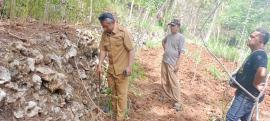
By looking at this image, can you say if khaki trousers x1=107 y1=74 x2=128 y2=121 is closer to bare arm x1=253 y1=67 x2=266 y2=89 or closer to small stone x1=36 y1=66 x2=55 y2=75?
small stone x1=36 y1=66 x2=55 y2=75

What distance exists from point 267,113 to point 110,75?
430cm

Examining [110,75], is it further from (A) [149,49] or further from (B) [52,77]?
(A) [149,49]

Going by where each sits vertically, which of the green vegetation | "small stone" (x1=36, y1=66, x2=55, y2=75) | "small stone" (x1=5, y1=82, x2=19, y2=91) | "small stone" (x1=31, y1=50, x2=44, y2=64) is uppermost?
"small stone" (x1=31, y1=50, x2=44, y2=64)

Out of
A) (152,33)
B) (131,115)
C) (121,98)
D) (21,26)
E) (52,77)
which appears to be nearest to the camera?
(52,77)

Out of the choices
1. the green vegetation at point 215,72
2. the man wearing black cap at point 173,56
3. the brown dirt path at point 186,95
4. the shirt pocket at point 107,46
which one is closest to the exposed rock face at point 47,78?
the shirt pocket at point 107,46

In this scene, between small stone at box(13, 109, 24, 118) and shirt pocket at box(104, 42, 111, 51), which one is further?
shirt pocket at box(104, 42, 111, 51)

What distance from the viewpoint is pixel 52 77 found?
438cm

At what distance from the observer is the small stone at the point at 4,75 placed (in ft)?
12.1

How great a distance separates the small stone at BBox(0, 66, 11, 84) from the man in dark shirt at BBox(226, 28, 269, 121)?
2450mm

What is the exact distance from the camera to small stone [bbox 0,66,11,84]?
3.69 meters

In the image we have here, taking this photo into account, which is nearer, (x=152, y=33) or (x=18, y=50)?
(x=18, y=50)

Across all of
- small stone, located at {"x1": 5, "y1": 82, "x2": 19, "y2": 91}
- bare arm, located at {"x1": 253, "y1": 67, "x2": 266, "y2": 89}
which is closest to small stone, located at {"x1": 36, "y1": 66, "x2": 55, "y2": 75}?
small stone, located at {"x1": 5, "y1": 82, "x2": 19, "y2": 91}

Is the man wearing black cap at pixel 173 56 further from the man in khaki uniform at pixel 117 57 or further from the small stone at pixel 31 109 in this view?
the small stone at pixel 31 109

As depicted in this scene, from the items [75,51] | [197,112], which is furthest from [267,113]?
[75,51]
